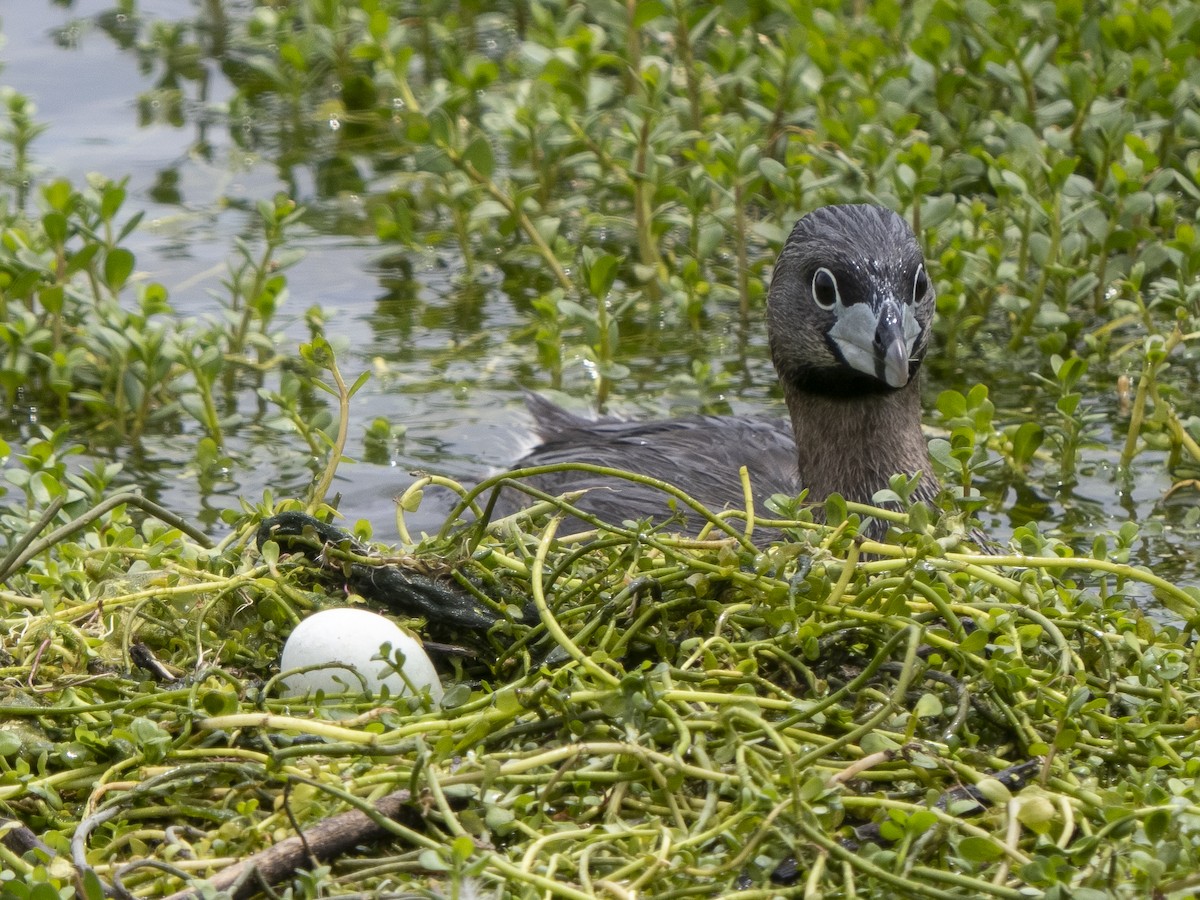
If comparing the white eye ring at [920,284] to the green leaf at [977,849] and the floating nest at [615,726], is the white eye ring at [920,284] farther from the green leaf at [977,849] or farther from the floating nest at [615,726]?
the green leaf at [977,849]

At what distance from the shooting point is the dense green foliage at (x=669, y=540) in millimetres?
3113

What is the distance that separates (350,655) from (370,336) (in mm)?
3852

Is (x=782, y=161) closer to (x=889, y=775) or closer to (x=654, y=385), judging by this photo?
(x=654, y=385)

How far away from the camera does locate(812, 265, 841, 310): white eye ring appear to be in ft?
16.8

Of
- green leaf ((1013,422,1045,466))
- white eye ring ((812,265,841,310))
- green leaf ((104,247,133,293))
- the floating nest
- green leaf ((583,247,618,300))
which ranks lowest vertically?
the floating nest

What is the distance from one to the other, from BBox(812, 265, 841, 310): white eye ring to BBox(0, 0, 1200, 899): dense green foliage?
0.51 m

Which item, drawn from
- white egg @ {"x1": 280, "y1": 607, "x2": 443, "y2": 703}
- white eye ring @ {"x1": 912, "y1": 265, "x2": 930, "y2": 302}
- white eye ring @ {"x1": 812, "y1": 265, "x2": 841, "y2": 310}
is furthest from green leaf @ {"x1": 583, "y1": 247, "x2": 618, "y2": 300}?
white egg @ {"x1": 280, "y1": 607, "x2": 443, "y2": 703}

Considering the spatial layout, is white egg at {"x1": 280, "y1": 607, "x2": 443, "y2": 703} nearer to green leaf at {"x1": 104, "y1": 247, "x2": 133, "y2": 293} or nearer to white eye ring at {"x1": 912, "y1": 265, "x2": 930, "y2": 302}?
white eye ring at {"x1": 912, "y1": 265, "x2": 930, "y2": 302}

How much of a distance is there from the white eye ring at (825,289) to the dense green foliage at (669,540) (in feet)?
1.67

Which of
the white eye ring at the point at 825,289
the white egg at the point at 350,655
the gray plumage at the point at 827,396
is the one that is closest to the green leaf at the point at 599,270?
the gray plumage at the point at 827,396

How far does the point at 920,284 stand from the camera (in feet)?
17.0

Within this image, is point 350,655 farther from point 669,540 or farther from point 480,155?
point 480,155

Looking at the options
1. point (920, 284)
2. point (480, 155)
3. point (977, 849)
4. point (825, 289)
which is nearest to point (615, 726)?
point (977, 849)

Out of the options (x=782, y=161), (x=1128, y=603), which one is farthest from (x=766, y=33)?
(x=1128, y=603)
